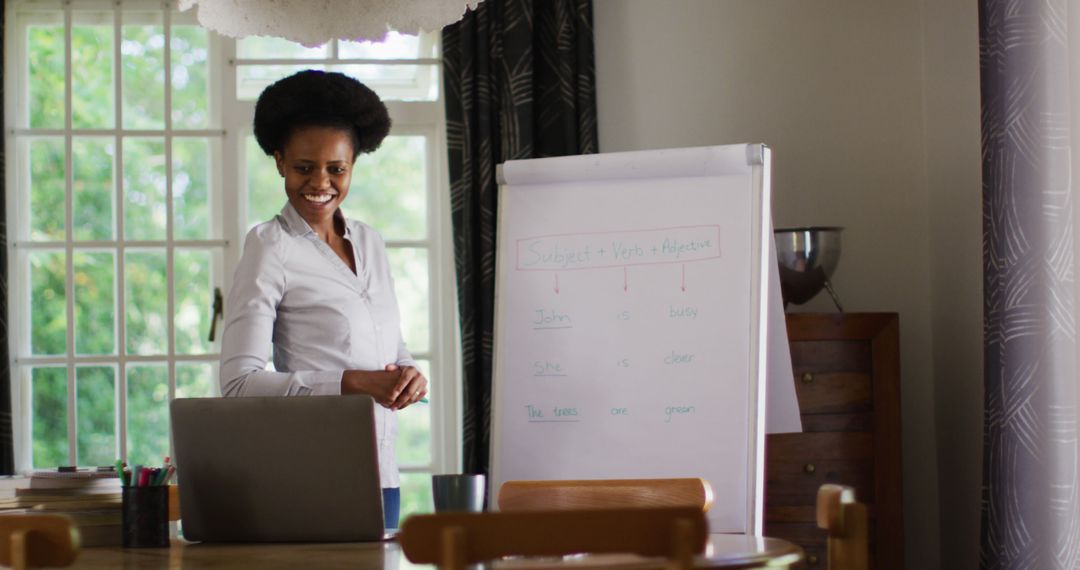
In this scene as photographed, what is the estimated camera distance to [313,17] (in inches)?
74.4

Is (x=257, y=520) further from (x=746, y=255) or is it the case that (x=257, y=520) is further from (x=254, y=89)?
(x=254, y=89)

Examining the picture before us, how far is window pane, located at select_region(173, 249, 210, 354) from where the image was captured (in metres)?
3.96

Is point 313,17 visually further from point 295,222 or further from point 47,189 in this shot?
point 47,189

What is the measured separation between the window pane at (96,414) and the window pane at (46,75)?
81 cm

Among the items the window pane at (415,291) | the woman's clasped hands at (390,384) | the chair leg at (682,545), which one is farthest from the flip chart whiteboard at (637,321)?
the chair leg at (682,545)

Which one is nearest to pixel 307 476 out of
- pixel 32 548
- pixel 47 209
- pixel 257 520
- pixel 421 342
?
pixel 257 520

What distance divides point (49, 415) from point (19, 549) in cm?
270

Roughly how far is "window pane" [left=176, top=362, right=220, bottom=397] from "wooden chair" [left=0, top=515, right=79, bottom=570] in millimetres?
2535

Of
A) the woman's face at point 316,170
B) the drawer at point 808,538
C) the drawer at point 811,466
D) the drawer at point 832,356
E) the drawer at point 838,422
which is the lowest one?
the drawer at point 808,538

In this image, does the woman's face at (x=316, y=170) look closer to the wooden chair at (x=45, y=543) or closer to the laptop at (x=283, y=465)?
the laptop at (x=283, y=465)

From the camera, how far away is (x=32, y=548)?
4.66 ft

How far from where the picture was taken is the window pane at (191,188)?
3.99 metres

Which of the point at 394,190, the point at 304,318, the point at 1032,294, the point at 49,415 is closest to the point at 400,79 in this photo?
the point at 394,190

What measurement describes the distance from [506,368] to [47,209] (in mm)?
1823
